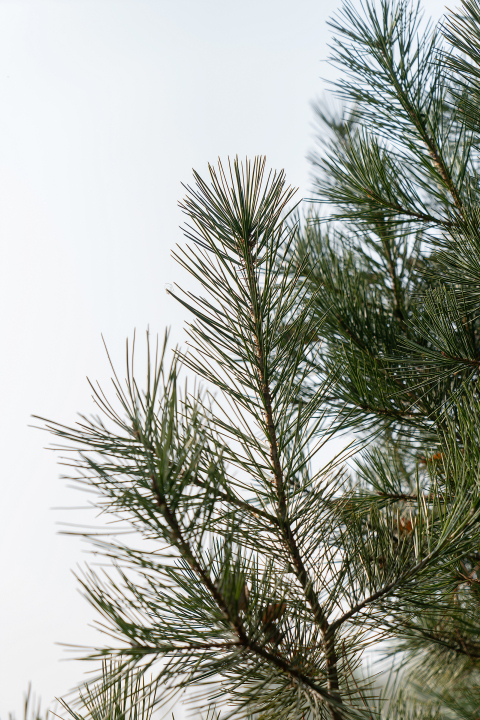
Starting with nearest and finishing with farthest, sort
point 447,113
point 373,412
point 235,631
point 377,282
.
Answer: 1. point 235,631
2. point 373,412
3. point 377,282
4. point 447,113

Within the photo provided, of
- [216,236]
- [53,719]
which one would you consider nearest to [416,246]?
[216,236]

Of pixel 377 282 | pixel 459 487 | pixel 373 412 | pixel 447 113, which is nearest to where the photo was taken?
pixel 459 487

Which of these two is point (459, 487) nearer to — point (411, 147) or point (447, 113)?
point (411, 147)

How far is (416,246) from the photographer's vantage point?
121 centimetres

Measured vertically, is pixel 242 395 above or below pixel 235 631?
above

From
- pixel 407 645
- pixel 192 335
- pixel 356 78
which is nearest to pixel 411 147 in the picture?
pixel 356 78

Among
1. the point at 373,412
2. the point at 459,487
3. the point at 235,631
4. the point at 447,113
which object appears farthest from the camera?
the point at 447,113

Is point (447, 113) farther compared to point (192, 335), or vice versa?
point (447, 113)

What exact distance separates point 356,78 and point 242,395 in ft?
2.61

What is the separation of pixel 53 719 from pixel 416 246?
112 cm

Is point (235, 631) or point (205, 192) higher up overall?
point (205, 192)

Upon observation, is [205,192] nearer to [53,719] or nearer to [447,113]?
[53,719]

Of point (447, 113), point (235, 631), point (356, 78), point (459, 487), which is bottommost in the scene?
point (235, 631)

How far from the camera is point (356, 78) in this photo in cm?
105
